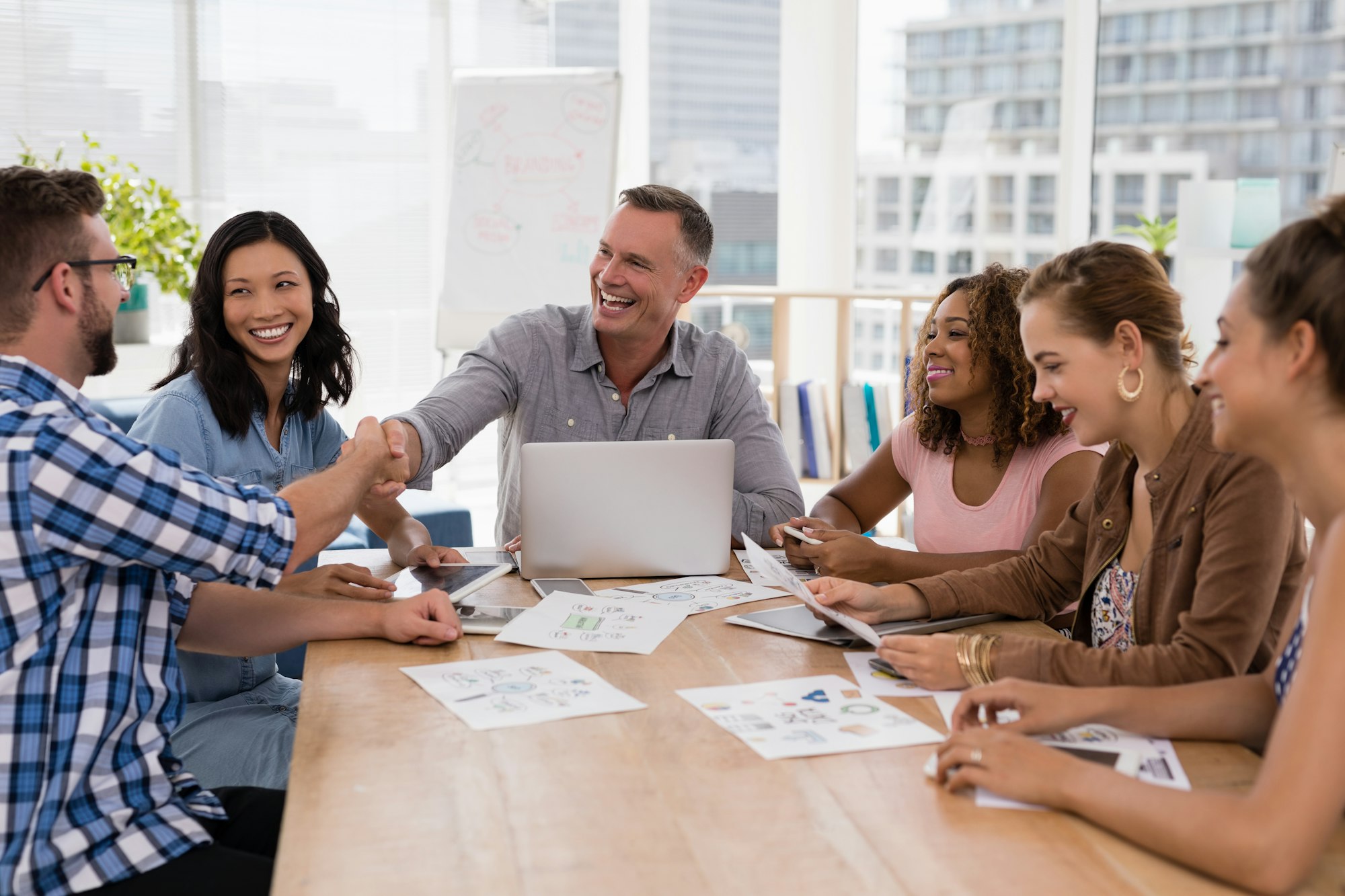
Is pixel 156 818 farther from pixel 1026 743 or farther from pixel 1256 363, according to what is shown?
pixel 1256 363

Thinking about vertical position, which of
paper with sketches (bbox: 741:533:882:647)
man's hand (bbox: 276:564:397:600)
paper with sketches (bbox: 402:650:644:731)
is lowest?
paper with sketches (bbox: 402:650:644:731)

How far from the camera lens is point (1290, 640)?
1.21 metres

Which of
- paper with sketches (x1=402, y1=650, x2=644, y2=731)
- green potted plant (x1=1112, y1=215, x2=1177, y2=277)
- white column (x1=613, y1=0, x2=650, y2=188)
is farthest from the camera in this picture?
white column (x1=613, y1=0, x2=650, y2=188)

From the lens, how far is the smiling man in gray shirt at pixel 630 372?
2.45 meters

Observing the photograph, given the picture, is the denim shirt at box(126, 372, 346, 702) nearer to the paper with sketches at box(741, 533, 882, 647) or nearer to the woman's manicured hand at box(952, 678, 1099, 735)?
the paper with sketches at box(741, 533, 882, 647)

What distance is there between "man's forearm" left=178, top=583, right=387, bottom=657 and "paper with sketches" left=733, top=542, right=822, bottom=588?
0.61 m

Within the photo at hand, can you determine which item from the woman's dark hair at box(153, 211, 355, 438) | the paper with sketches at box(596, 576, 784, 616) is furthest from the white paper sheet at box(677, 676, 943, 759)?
the woman's dark hair at box(153, 211, 355, 438)

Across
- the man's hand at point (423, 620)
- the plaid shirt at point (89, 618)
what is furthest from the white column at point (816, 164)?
the plaid shirt at point (89, 618)

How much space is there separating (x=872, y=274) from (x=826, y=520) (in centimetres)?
267

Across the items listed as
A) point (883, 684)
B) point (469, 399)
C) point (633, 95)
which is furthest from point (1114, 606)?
point (633, 95)

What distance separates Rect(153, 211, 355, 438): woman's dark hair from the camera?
2037 mm

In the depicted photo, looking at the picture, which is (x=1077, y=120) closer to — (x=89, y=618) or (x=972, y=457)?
(x=972, y=457)

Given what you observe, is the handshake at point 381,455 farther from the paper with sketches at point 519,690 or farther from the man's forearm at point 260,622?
the paper with sketches at point 519,690

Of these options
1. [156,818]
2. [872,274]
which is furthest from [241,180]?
[156,818]
